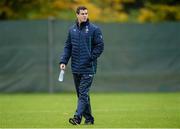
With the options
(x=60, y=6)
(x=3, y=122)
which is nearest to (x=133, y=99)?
(x=3, y=122)

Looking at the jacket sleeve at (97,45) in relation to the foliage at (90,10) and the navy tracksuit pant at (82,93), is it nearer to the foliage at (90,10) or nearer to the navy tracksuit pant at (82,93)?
the navy tracksuit pant at (82,93)

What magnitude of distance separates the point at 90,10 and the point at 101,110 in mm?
16000

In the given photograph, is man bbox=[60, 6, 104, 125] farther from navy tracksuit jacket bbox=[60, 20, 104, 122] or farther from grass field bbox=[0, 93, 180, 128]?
grass field bbox=[0, 93, 180, 128]

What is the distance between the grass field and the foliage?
821 cm

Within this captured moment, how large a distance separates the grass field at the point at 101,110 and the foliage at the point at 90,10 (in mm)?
8211

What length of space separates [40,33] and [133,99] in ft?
15.4

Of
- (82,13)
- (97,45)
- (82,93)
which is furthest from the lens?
(97,45)

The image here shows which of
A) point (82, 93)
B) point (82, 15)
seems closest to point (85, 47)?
point (82, 15)

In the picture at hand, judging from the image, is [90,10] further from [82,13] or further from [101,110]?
[82,13]

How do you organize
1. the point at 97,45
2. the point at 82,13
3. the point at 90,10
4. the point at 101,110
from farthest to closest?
the point at 90,10, the point at 101,110, the point at 97,45, the point at 82,13

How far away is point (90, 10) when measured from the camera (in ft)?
109

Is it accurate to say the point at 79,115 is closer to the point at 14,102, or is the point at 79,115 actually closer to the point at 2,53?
the point at 14,102

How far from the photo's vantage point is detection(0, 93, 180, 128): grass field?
14320 mm

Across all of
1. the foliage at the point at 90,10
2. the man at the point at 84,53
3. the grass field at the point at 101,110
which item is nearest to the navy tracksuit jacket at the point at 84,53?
the man at the point at 84,53
